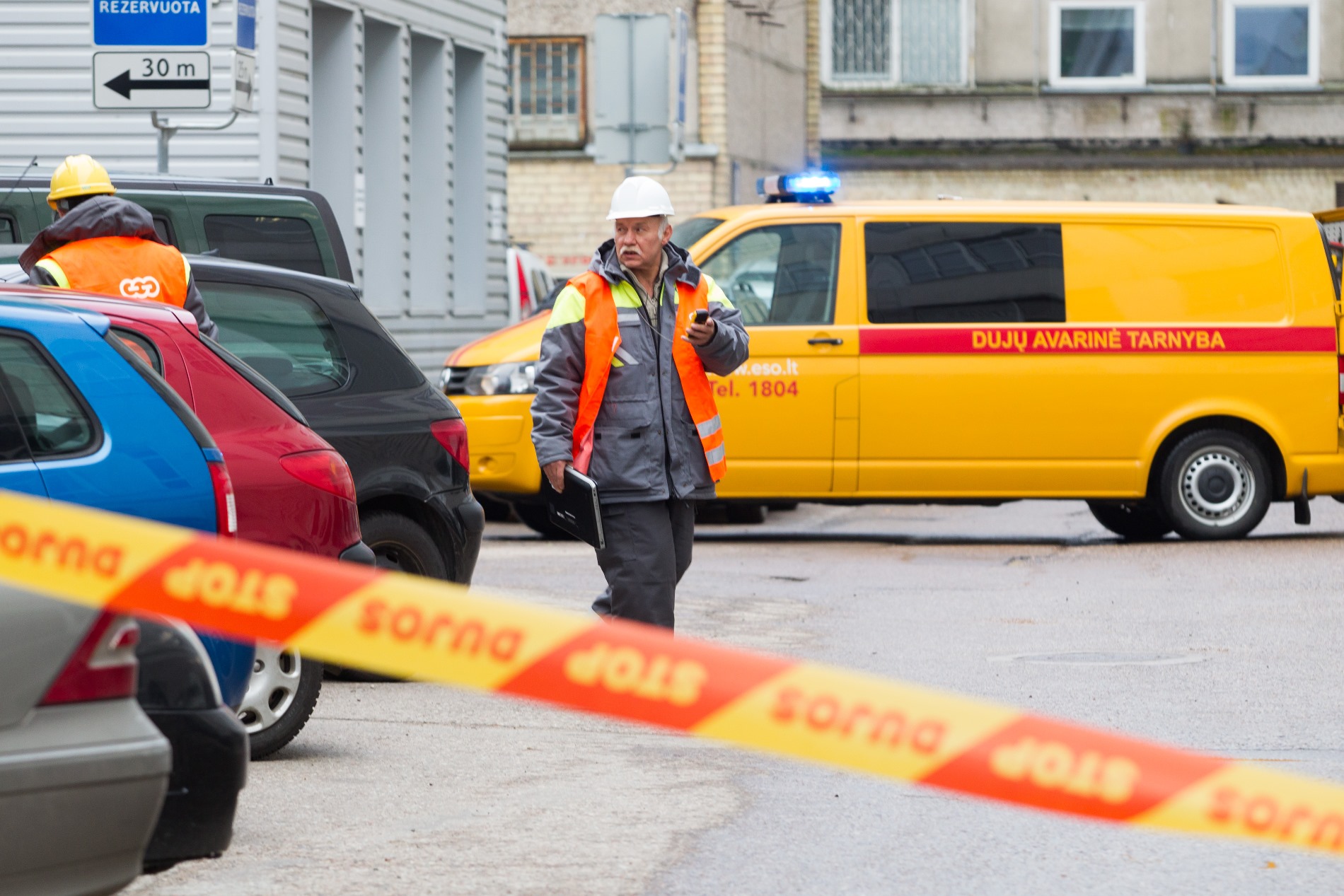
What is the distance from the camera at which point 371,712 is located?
7.51m

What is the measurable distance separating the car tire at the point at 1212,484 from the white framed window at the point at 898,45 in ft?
85.3

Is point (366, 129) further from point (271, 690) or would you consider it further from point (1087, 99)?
point (1087, 99)

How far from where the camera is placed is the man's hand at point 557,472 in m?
6.33

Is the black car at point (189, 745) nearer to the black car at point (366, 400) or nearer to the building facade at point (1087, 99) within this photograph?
the black car at point (366, 400)

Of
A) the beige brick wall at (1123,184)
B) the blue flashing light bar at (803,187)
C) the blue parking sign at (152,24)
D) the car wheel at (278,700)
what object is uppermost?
the beige brick wall at (1123,184)

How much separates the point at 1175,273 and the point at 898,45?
86.3ft

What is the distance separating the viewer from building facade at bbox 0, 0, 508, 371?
636 inches

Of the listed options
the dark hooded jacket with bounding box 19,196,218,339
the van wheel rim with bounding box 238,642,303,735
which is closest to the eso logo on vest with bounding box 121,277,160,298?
the dark hooded jacket with bounding box 19,196,218,339

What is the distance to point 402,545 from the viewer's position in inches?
315

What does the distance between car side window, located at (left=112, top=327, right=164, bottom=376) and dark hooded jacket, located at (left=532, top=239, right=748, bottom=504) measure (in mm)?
1117

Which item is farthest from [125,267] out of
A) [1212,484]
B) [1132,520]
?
[1132,520]

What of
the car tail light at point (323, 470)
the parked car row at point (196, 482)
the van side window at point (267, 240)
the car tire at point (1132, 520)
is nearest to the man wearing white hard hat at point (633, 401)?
the car tail light at point (323, 470)

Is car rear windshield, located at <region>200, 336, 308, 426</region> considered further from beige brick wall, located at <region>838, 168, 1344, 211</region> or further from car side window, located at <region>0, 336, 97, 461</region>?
beige brick wall, located at <region>838, 168, 1344, 211</region>

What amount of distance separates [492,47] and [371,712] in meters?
14.5
